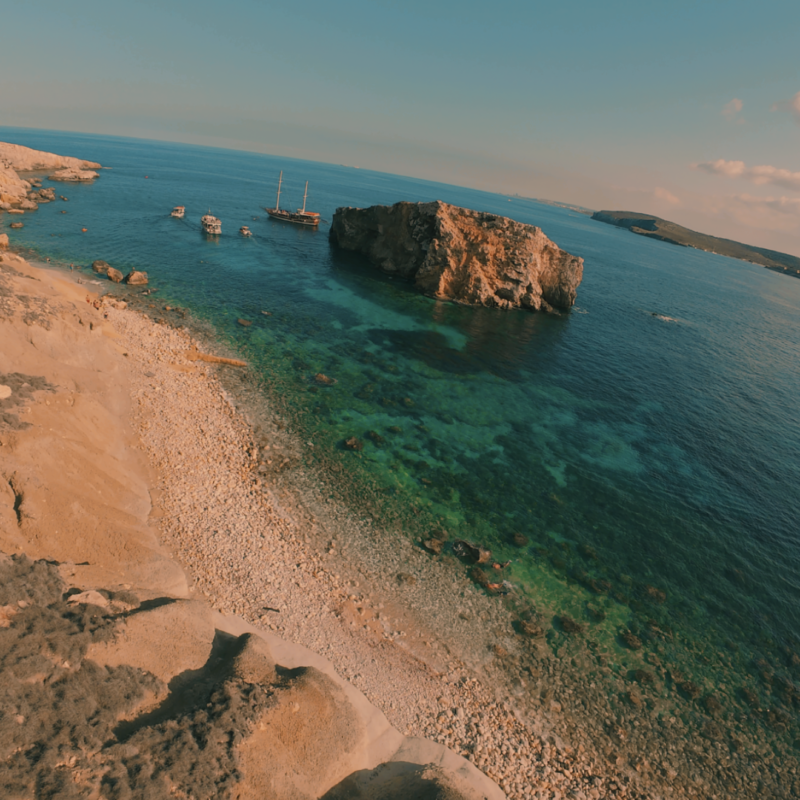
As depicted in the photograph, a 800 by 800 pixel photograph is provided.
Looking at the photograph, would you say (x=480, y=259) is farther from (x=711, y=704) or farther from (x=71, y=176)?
(x=71, y=176)

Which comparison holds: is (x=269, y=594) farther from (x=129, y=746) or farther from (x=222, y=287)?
(x=222, y=287)

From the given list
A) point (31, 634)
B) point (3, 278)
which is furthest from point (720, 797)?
point (3, 278)

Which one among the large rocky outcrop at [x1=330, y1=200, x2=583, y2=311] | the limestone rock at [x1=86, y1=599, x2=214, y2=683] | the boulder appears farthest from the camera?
the large rocky outcrop at [x1=330, y1=200, x2=583, y2=311]

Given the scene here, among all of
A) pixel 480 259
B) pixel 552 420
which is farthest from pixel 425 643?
pixel 480 259

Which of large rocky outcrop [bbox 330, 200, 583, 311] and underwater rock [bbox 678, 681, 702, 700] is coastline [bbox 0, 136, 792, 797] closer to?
underwater rock [bbox 678, 681, 702, 700]

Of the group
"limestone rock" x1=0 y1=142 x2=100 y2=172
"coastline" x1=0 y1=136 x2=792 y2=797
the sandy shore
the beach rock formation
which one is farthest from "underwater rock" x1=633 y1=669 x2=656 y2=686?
"limestone rock" x1=0 y1=142 x2=100 y2=172

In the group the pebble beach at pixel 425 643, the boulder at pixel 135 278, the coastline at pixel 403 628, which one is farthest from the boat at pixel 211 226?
the pebble beach at pixel 425 643

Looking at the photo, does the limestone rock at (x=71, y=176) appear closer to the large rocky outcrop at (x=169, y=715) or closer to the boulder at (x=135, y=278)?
the boulder at (x=135, y=278)
